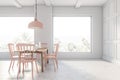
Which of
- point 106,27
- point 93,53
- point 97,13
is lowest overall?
point 93,53

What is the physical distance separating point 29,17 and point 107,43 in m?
4.43

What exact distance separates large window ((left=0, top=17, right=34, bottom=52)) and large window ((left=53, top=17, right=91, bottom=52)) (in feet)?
4.97

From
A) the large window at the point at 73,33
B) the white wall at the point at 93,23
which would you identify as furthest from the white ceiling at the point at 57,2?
the large window at the point at 73,33

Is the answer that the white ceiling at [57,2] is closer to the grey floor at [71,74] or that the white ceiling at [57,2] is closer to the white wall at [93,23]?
the white wall at [93,23]

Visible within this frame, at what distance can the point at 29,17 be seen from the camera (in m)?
10.9

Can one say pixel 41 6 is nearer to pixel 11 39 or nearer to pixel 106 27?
pixel 11 39

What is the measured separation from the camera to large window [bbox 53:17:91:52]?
1091 cm

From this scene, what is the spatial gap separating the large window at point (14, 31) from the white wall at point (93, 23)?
6.00 ft

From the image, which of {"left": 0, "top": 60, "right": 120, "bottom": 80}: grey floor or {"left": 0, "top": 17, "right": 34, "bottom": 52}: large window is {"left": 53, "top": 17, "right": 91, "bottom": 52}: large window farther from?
{"left": 0, "top": 60, "right": 120, "bottom": 80}: grey floor

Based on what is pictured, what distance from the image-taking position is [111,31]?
8906 millimetres

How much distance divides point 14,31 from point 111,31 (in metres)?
5.40

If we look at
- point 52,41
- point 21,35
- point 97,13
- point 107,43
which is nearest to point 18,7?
point 21,35

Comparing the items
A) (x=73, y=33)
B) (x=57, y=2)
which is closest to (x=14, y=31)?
(x=57, y=2)

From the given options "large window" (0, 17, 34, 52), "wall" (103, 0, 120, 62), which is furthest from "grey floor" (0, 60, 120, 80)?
"large window" (0, 17, 34, 52)
